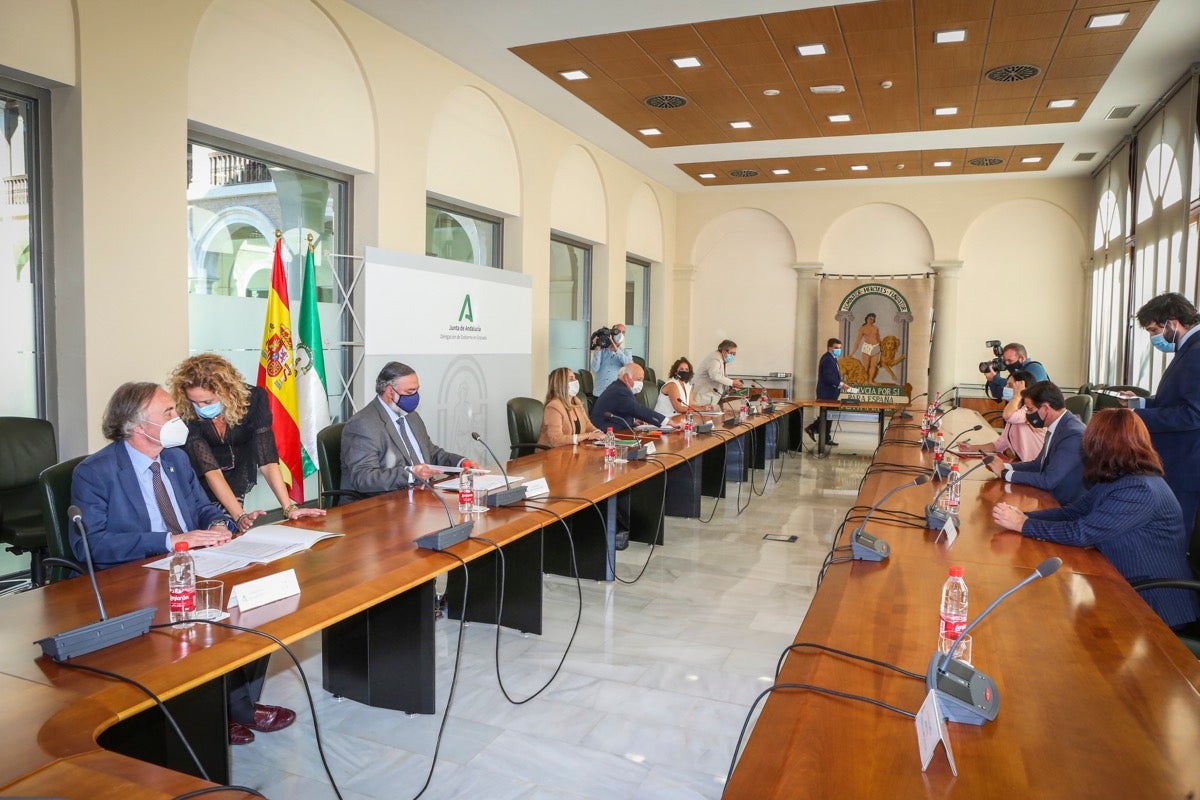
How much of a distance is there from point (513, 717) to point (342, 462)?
1414mm

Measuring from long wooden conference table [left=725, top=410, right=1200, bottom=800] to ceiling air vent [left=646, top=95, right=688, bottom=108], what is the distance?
5.70 m

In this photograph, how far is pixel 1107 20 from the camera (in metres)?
5.35

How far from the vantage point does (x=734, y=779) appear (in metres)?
1.27

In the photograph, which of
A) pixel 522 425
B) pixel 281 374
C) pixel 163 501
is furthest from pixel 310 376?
pixel 163 501

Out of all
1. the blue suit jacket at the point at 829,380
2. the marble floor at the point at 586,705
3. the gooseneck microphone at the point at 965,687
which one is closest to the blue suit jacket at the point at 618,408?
the marble floor at the point at 586,705

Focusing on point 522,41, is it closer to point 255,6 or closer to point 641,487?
point 255,6

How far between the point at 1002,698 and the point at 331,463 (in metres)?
2.94

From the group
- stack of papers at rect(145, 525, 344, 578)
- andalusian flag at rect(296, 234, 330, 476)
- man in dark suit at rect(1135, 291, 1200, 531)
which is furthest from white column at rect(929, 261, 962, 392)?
stack of papers at rect(145, 525, 344, 578)

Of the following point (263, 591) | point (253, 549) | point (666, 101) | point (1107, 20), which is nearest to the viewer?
point (263, 591)

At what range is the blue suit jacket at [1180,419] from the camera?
3701mm

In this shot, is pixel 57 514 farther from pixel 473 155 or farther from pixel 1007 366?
pixel 1007 366

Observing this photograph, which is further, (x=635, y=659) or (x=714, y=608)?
(x=714, y=608)

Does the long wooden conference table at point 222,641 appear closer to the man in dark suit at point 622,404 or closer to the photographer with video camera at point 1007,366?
the man in dark suit at point 622,404

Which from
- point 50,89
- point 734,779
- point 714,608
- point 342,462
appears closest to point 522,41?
point 50,89
